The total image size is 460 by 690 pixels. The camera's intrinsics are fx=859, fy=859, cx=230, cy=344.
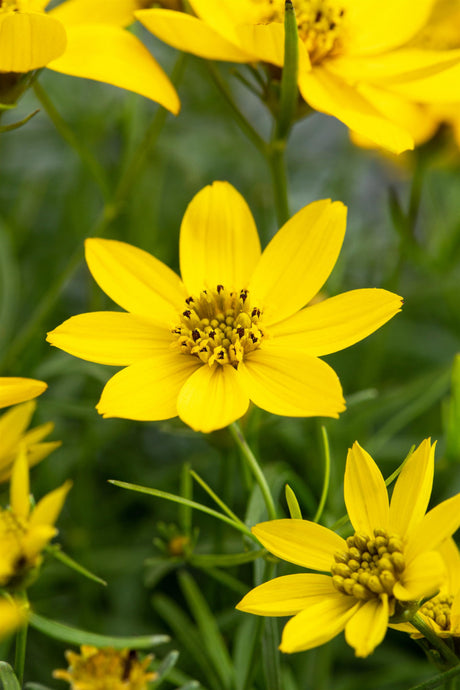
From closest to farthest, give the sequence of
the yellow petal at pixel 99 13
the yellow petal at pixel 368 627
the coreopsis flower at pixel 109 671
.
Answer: the yellow petal at pixel 368 627 → the coreopsis flower at pixel 109 671 → the yellow petal at pixel 99 13

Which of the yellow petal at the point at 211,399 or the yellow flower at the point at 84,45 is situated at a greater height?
the yellow flower at the point at 84,45

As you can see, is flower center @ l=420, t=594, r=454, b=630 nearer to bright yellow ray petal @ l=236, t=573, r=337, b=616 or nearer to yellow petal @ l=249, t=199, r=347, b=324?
bright yellow ray petal @ l=236, t=573, r=337, b=616

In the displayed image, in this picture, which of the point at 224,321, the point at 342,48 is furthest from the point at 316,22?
the point at 224,321

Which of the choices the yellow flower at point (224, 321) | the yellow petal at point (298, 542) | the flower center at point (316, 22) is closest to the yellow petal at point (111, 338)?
the yellow flower at point (224, 321)

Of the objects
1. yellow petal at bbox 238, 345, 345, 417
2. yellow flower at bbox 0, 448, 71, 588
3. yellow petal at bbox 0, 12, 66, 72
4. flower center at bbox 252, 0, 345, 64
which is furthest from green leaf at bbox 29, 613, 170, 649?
flower center at bbox 252, 0, 345, 64

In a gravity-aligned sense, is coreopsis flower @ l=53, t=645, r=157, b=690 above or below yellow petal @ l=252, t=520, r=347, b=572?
below

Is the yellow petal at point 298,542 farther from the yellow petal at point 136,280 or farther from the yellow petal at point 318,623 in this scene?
the yellow petal at point 136,280
